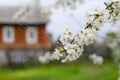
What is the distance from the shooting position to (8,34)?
30391mm

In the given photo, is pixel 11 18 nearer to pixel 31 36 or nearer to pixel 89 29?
pixel 31 36

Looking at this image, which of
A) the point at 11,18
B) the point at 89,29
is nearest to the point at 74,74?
the point at 89,29

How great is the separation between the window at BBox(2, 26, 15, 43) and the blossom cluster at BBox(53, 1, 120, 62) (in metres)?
27.6

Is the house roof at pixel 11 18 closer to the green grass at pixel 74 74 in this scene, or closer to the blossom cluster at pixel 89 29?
the green grass at pixel 74 74

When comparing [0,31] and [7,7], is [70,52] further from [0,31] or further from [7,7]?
[7,7]

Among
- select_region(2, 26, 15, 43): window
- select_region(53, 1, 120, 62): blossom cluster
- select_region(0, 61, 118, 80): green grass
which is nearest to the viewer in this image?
select_region(53, 1, 120, 62): blossom cluster

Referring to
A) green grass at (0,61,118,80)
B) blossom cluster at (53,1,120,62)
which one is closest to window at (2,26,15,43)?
green grass at (0,61,118,80)

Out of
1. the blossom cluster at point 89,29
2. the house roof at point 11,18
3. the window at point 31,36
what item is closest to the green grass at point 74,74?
the blossom cluster at point 89,29

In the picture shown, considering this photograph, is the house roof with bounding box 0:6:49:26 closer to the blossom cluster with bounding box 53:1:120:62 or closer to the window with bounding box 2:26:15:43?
the window with bounding box 2:26:15:43

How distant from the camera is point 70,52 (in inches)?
98.0

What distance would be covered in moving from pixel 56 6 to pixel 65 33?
3414 millimetres

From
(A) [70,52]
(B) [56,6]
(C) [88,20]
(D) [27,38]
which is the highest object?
(C) [88,20]

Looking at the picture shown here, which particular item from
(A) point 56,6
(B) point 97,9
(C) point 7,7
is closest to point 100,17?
(B) point 97,9

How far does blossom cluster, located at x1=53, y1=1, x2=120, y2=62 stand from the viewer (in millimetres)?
2417
